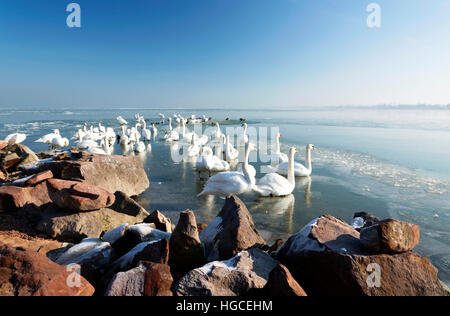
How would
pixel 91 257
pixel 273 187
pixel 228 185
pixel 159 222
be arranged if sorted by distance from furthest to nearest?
1. pixel 273 187
2. pixel 228 185
3. pixel 159 222
4. pixel 91 257

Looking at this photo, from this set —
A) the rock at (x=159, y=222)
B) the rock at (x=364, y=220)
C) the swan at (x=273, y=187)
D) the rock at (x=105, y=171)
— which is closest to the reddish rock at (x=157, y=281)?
the rock at (x=159, y=222)

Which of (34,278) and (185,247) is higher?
(34,278)

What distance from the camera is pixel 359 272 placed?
2545 millimetres

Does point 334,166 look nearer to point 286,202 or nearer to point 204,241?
point 286,202

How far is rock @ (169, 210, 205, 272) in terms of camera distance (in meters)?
3.36

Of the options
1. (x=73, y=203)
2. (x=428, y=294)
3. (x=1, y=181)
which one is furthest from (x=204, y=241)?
(x=1, y=181)

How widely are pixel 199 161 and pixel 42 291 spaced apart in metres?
8.20

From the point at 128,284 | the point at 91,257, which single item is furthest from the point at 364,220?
the point at 91,257

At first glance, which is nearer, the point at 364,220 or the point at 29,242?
the point at 29,242

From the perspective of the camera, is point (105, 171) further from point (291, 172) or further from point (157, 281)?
point (291, 172)

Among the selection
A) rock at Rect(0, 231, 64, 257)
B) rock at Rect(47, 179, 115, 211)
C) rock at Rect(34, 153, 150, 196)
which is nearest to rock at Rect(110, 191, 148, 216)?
rock at Rect(47, 179, 115, 211)

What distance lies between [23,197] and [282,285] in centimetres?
518

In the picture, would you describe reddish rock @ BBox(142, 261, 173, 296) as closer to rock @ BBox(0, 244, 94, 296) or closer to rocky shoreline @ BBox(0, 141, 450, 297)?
rocky shoreline @ BBox(0, 141, 450, 297)
